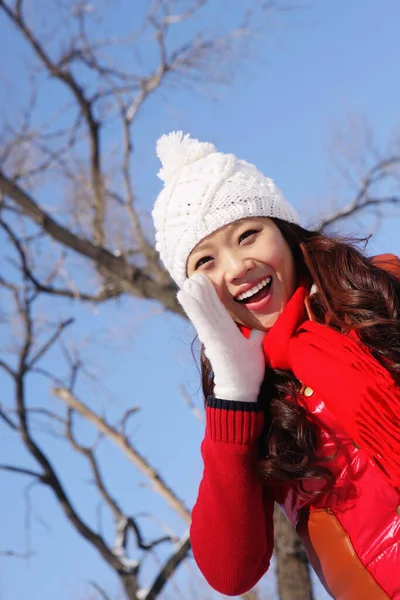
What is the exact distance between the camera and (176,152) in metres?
2.07

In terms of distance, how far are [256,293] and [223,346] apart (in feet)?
0.65

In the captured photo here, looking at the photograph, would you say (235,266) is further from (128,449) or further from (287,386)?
(128,449)

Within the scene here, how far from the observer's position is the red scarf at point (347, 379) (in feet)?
4.99

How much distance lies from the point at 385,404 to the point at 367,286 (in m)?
0.33

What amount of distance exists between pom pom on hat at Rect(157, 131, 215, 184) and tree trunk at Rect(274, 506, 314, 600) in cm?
259

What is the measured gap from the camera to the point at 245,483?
5.60 ft

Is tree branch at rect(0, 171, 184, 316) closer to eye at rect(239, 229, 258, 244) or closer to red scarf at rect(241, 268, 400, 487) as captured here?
eye at rect(239, 229, 258, 244)

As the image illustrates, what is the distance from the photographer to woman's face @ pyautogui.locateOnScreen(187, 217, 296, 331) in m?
1.82

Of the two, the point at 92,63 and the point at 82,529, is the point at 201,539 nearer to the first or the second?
the point at 82,529

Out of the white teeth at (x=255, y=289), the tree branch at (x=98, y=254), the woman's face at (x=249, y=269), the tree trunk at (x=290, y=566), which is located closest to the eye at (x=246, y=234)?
the woman's face at (x=249, y=269)

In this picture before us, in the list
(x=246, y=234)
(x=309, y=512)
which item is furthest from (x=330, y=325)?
(x=309, y=512)

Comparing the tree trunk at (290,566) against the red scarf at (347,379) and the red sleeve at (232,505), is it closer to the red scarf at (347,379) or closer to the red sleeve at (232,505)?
the red sleeve at (232,505)

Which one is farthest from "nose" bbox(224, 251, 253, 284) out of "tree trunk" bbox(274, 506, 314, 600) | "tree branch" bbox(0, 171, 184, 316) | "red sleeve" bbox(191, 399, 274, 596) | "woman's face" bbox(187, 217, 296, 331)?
"tree branch" bbox(0, 171, 184, 316)

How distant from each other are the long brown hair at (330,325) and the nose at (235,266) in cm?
18
